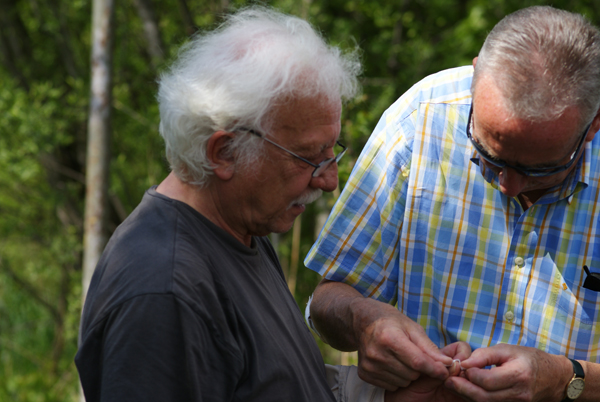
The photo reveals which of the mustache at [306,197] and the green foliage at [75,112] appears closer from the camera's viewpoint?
the mustache at [306,197]

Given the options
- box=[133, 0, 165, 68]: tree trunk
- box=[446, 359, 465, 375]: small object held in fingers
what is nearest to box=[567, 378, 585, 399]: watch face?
box=[446, 359, 465, 375]: small object held in fingers

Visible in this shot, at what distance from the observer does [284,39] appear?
1.65 m

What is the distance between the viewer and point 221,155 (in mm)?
1580

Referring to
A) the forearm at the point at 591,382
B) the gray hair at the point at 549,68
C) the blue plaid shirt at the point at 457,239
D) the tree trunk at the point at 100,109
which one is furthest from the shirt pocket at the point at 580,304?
the tree trunk at the point at 100,109

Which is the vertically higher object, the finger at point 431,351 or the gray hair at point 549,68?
the gray hair at point 549,68

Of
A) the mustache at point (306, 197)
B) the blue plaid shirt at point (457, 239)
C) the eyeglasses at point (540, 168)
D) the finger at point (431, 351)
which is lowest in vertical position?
the finger at point (431, 351)

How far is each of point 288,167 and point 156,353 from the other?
63cm

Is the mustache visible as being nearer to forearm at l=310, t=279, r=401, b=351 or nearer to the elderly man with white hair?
the elderly man with white hair

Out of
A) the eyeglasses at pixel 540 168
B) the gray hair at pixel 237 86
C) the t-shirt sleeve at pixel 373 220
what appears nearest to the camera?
the gray hair at pixel 237 86

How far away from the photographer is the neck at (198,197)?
1602mm

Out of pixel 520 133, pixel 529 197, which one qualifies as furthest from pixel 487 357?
pixel 520 133

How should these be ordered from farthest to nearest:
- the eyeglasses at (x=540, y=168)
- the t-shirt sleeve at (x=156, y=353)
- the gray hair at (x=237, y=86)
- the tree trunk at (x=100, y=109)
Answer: the tree trunk at (x=100, y=109)
the eyeglasses at (x=540, y=168)
the gray hair at (x=237, y=86)
the t-shirt sleeve at (x=156, y=353)

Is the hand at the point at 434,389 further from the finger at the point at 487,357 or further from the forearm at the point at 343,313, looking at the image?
the forearm at the point at 343,313

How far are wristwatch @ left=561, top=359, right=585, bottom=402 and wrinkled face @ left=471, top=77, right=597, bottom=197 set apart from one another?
58 cm
